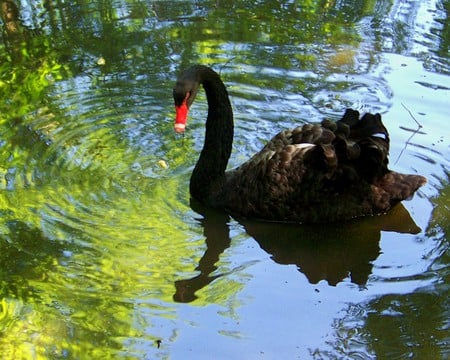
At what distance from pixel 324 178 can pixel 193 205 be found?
2.78ft

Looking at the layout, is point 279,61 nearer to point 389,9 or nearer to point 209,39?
point 209,39

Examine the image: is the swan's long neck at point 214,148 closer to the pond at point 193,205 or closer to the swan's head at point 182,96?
the pond at point 193,205

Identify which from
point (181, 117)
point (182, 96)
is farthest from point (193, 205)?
point (182, 96)

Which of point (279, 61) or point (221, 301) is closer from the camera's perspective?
point (221, 301)

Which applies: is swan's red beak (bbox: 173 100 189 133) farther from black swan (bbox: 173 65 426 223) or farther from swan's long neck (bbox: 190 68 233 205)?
swan's long neck (bbox: 190 68 233 205)

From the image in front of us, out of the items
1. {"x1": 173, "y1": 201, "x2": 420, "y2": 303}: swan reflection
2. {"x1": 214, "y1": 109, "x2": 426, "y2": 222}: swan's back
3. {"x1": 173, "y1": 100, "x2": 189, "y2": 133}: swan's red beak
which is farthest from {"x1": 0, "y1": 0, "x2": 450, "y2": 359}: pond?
{"x1": 173, "y1": 100, "x2": 189, "y2": 133}: swan's red beak

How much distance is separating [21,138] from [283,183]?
1923 mm

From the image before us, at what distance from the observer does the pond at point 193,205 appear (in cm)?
356

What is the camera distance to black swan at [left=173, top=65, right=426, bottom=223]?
4430mm

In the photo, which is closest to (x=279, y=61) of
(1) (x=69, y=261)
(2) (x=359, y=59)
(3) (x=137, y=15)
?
(2) (x=359, y=59)

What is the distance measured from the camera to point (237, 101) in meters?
5.87

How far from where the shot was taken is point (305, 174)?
447cm

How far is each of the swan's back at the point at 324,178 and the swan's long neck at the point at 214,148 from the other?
0.41ft

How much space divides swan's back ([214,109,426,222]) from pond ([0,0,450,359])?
11cm
